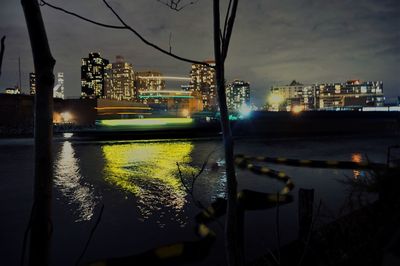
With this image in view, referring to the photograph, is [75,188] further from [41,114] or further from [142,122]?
[142,122]

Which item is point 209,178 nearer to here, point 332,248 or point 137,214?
point 137,214

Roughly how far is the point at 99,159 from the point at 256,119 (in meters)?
28.3

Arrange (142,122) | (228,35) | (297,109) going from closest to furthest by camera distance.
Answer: (228,35), (142,122), (297,109)

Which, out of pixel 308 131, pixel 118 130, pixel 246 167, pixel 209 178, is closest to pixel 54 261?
pixel 209 178

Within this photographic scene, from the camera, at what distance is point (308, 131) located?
47.4 metres

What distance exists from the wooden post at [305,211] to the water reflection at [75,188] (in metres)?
5.28

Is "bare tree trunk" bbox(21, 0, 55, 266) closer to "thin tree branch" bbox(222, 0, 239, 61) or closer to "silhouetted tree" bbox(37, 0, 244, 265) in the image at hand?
"silhouetted tree" bbox(37, 0, 244, 265)

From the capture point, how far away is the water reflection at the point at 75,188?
970cm

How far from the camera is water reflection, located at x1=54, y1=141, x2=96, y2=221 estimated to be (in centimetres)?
970

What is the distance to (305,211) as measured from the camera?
644 centimetres

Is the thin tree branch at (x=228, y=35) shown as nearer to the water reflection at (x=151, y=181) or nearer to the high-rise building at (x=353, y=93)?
the water reflection at (x=151, y=181)

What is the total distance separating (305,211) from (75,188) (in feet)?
29.9

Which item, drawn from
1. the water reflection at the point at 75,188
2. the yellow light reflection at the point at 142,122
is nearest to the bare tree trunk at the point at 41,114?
the water reflection at the point at 75,188

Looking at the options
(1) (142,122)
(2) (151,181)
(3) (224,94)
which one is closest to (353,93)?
(1) (142,122)
